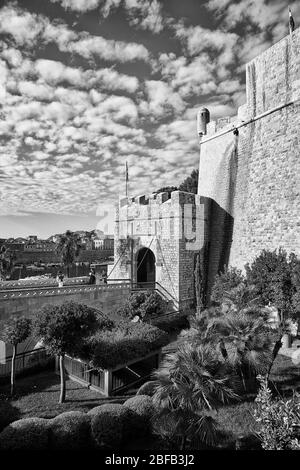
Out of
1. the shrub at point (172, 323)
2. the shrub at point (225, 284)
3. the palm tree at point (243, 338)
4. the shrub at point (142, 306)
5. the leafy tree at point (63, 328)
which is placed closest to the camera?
the palm tree at point (243, 338)

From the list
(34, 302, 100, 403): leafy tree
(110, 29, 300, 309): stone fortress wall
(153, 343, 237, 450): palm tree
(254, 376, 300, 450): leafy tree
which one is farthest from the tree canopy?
(110, 29, 300, 309): stone fortress wall

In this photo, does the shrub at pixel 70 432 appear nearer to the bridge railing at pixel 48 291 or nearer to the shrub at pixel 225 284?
the bridge railing at pixel 48 291

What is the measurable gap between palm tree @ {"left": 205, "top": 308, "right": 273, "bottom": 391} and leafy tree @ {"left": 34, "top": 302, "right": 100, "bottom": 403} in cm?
394

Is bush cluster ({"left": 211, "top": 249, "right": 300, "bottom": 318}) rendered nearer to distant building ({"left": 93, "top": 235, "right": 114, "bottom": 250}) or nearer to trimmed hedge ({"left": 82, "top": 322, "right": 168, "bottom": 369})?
trimmed hedge ({"left": 82, "top": 322, "right": 168, "bottom": 369})

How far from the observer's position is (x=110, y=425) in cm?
652

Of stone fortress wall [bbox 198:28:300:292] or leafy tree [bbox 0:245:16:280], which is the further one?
leafy tree [bbox 0:245:16:280]

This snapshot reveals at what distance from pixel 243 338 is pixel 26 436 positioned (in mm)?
5819

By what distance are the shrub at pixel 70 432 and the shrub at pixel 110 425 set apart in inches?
7.7

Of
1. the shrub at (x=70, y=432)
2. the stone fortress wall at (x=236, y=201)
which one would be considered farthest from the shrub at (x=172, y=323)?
the shrub at (x=70, y=432)

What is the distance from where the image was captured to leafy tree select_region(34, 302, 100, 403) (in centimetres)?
880

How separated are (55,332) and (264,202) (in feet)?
42.2

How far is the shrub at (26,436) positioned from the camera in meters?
5.69

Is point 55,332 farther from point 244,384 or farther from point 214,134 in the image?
point 214,134

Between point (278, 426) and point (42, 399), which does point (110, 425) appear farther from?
A: point (278, 426)
